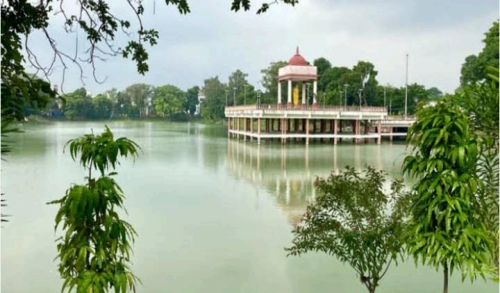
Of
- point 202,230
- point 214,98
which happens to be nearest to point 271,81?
point 214,98

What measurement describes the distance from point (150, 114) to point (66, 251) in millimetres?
60834

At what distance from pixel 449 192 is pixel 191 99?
Result: 59332mm

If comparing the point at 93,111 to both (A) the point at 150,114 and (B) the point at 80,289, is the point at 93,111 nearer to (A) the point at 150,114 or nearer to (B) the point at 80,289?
(A) the point at 150,114

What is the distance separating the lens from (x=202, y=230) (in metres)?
7.29

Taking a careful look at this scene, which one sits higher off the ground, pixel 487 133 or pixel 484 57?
pixel 484 57

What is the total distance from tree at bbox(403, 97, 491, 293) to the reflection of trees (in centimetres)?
515

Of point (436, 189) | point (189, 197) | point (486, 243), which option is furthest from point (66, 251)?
point (189, 197)

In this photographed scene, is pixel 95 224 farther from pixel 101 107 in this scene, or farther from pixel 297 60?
pixel 101 107

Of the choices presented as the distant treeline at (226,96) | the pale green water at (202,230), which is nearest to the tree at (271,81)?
the distant treeline at (226,96)

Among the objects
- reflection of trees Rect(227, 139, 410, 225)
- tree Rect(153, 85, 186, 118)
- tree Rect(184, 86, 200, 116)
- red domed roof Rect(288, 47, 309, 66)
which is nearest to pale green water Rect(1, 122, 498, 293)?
reflection of trees Rect(227, 139, 410, 225)

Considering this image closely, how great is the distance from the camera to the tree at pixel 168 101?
5859 centimetres

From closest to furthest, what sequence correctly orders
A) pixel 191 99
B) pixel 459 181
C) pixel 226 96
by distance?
1. pixel 459 181
2. pixel 226 96
3. pixel 191 99

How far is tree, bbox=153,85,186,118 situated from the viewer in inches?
2307

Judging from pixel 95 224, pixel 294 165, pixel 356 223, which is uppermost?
pixel 95 224
